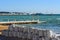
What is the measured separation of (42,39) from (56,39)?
2.78 ft

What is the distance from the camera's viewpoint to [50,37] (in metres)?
11.3

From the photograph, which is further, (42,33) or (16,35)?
(16,35)

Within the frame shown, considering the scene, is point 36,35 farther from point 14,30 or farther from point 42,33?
point 14,30

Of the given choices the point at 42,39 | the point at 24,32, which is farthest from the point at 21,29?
the point at 42,39

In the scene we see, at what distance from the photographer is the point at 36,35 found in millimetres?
11938

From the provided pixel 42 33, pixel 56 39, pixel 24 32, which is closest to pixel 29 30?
pixel 24 32

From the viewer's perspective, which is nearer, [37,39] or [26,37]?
[37,39]

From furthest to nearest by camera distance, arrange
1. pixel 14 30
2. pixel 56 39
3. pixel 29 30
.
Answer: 1. pixel 14 30
2. pixel 29 30
3. pixel 56 39

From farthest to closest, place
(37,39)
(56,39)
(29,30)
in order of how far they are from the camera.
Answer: (29,30)
(37,39)
(56,39)

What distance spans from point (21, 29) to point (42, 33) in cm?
199

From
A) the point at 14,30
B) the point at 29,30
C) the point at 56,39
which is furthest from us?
the point at 14,30

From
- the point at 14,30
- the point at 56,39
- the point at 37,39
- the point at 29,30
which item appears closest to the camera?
the point at 56,39

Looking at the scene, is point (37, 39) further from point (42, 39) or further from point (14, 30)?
point (14, 30)

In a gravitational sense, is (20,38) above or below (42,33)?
below
